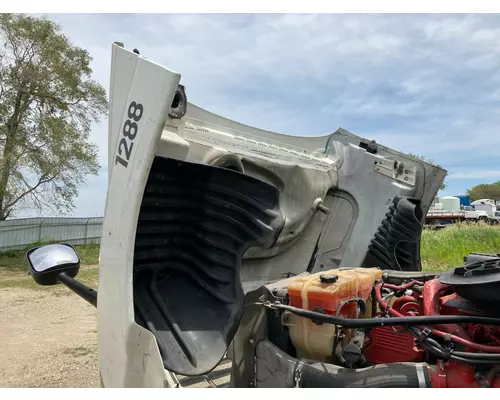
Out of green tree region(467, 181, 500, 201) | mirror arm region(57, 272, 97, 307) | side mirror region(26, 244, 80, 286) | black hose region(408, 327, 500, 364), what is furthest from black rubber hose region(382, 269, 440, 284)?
green tree region(467, 181, 500, 201)

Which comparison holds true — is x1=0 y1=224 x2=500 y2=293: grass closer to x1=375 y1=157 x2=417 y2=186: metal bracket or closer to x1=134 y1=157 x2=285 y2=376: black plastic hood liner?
x1=375 y1=157 x2=417 y2=186: metal bracket

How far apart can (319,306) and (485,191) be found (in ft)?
Result: 231

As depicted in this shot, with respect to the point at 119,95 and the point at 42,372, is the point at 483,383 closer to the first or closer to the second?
the point at 119,95

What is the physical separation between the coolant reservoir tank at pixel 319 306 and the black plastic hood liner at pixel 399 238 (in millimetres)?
1333

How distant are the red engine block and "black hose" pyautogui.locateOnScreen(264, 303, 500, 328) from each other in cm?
8

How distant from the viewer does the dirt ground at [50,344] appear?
4.72 metres

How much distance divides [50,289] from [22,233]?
28.8 ft

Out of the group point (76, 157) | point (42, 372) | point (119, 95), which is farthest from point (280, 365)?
point (76, 157)

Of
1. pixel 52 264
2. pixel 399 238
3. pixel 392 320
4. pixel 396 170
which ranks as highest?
pixel 396 170

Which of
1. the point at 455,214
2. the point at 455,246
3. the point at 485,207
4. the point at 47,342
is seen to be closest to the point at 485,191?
the point at 485,207

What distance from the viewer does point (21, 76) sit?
17.5m

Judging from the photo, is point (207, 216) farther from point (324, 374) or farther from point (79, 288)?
point (324, 374)

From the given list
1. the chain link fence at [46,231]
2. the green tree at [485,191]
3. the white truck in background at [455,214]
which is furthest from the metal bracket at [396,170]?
the green tree at [485,191]

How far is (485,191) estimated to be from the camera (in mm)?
64438
